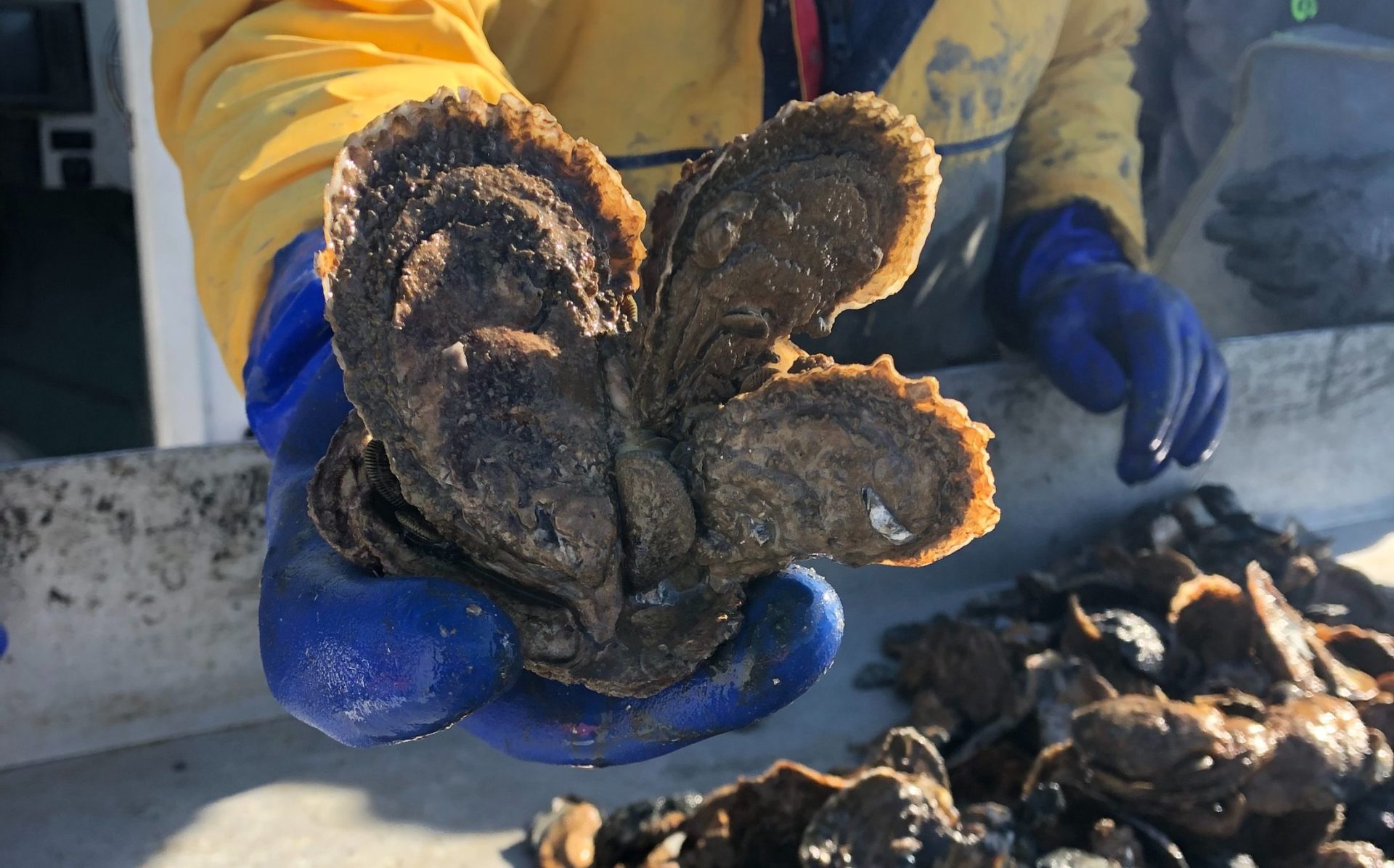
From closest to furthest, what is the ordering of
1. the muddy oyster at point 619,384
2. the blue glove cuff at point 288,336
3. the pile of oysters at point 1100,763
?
the muddy oyster at point 619,384, the blue glove cuff at point 288,336, the pile of oysters at point 1100,763

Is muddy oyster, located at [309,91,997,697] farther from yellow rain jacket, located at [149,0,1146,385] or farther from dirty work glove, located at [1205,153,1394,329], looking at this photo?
dirty work glove, located at [1205,153,1394,329]

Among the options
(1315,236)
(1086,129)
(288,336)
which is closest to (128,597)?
(288,336)

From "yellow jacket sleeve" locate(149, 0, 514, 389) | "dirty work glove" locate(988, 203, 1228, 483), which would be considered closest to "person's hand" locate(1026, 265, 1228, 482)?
"dirty work glove" locate(988, 203, 1228, 483)

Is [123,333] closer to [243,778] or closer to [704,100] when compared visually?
[243,778]

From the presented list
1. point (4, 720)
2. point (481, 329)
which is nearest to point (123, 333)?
point (4, 720)

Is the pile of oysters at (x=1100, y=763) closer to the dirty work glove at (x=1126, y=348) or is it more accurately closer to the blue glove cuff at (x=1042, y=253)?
the dirty work glove at (x=1126, y=348)

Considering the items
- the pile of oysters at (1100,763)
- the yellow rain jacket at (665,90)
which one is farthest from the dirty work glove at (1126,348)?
the pile of oysters at (1100,763)
